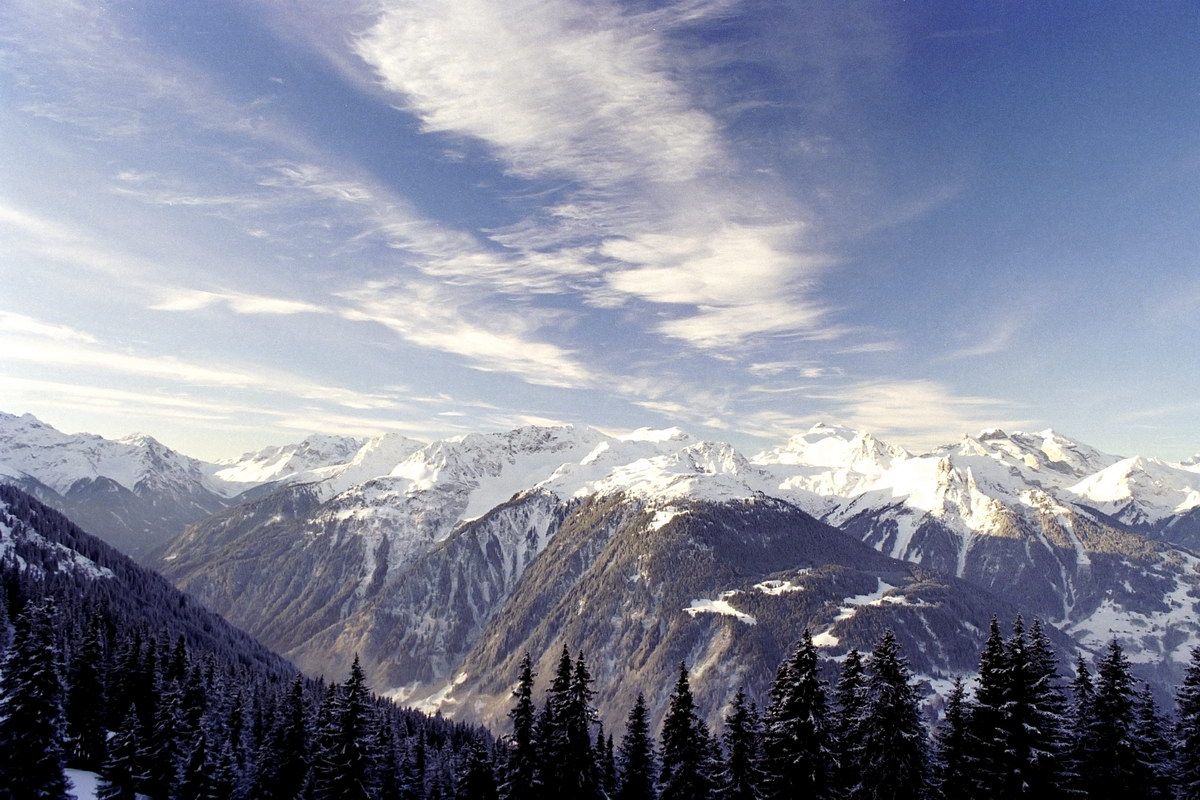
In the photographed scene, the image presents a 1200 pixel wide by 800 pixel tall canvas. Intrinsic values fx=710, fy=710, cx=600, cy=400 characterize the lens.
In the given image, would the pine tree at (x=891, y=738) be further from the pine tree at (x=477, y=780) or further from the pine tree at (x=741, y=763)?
the pine tree at (x=477, y=780)

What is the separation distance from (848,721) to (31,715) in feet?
179

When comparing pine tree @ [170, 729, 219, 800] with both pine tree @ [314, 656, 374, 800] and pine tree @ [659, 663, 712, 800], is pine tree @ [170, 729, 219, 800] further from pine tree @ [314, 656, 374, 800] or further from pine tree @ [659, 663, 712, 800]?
pine tree @ [659, 663, 712, 800]

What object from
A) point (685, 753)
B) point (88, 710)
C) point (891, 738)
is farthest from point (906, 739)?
point (88, 710)

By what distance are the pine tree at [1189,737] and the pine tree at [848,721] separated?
51.0ft

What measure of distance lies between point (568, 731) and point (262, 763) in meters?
41.1

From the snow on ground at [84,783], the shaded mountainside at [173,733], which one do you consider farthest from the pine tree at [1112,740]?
the snow on ground at [84,783]

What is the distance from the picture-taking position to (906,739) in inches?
1448

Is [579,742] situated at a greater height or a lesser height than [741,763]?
lesser

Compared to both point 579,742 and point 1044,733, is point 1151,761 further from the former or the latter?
point 579,742

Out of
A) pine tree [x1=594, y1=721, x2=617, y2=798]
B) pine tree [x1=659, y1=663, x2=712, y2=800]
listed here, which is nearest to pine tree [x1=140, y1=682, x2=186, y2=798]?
pine tree [x1=594, y1=721, x2=617, y2=798]

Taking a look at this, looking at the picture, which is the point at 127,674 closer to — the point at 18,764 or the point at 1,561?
the point at 18,764

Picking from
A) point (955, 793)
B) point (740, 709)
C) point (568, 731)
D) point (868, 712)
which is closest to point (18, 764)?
point (568, 731)

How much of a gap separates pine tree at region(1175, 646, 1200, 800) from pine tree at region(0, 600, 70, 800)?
69.0m

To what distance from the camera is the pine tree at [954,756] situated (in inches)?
1543
